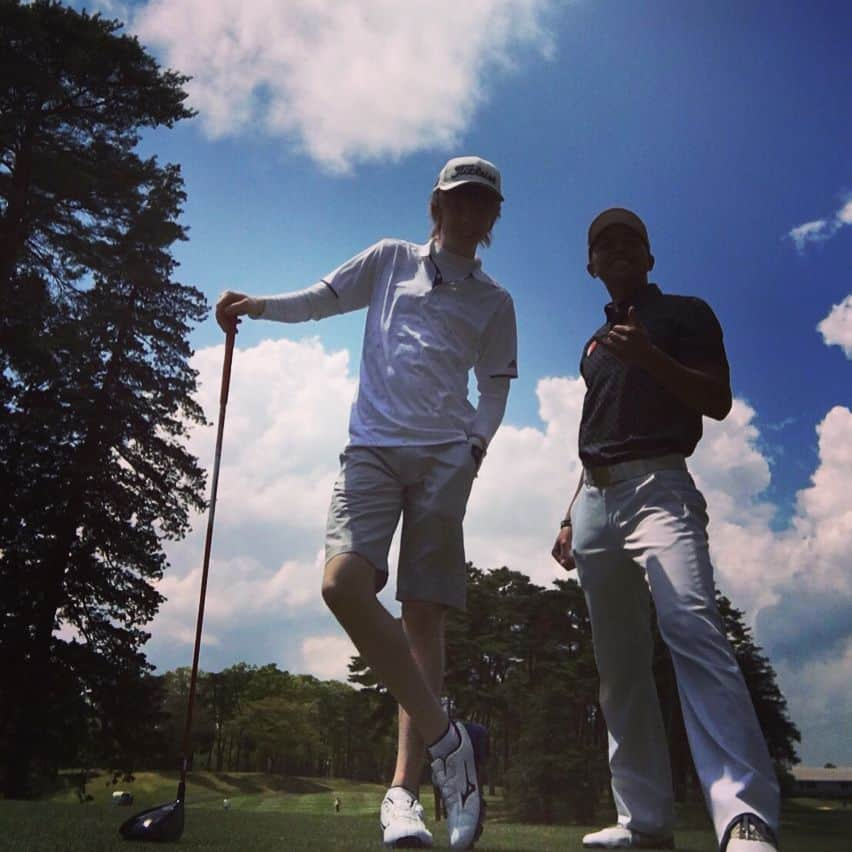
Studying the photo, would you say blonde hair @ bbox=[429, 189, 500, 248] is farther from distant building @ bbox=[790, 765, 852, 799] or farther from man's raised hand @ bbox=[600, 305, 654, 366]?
distant building @ bbox=[790, 765, 852, 799]

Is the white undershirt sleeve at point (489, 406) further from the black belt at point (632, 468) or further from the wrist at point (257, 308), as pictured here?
the wrist at point (257, 308)

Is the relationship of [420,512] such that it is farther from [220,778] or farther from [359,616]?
[220,778]

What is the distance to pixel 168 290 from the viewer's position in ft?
76.2

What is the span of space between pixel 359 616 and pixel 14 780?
1798 cm

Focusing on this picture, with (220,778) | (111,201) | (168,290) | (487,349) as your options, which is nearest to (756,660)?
(168,290)

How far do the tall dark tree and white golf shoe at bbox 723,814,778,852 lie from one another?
60.7ft

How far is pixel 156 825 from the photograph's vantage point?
10.3 feet

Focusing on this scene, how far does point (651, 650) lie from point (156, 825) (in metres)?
2.02

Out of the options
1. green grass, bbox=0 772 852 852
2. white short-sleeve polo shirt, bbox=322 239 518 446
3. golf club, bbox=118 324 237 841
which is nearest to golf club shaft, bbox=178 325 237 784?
golf club, bbox=118 324 237 841

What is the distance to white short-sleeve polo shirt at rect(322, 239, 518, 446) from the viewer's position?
354 cm

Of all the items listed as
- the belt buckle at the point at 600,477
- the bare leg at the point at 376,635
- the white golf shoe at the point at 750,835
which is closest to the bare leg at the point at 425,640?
the bare leg at the point at 376,635

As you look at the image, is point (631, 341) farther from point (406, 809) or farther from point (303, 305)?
point (406, 809)

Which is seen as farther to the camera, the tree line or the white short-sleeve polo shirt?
the tree line

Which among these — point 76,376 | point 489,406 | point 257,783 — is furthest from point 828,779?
point 489,406
